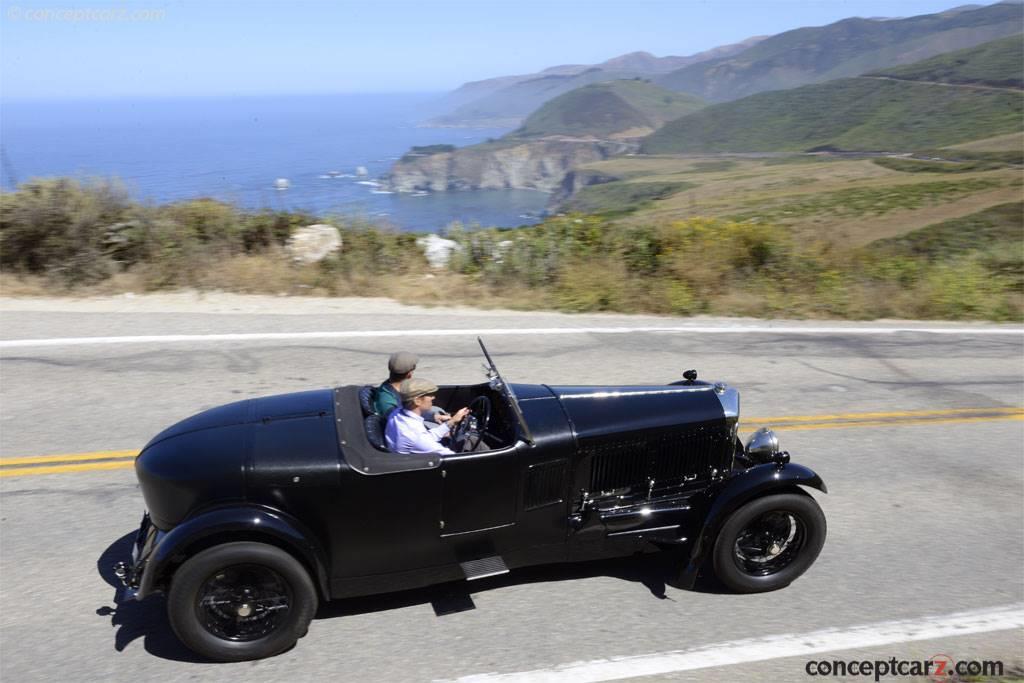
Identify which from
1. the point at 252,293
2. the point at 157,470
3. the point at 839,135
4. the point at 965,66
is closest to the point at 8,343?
the point at 252,293

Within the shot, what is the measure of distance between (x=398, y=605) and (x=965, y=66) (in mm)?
178068

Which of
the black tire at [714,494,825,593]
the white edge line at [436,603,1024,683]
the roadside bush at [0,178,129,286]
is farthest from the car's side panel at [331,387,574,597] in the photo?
the roadside bush at [0,178,129,286]

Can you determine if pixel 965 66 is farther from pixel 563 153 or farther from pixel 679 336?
pixel 679 336

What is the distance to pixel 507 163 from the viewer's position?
462 ft

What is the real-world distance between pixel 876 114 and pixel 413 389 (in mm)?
161844

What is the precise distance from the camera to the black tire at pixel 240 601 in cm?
398

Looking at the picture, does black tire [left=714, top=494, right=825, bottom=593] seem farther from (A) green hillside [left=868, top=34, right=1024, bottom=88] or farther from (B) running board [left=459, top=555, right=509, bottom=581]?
(A) green hillside [left=868, top=34, right=1024, bottom=88]

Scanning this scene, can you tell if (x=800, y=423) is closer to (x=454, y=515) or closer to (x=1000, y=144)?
(x=454, y=515)

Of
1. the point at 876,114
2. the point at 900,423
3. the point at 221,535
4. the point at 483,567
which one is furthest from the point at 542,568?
the point at 876,114

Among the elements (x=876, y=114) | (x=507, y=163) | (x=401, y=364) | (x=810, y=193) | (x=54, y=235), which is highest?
(x=876, y=114)

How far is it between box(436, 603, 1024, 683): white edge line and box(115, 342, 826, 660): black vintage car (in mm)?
496

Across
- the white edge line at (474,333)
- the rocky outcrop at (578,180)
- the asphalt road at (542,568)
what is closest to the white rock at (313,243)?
the asphalt road at (542,568)

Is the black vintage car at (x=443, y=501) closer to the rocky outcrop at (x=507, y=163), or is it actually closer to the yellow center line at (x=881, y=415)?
the yellow center line at (x=881, y=415)

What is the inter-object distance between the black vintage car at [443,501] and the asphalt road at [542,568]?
1.00ft
